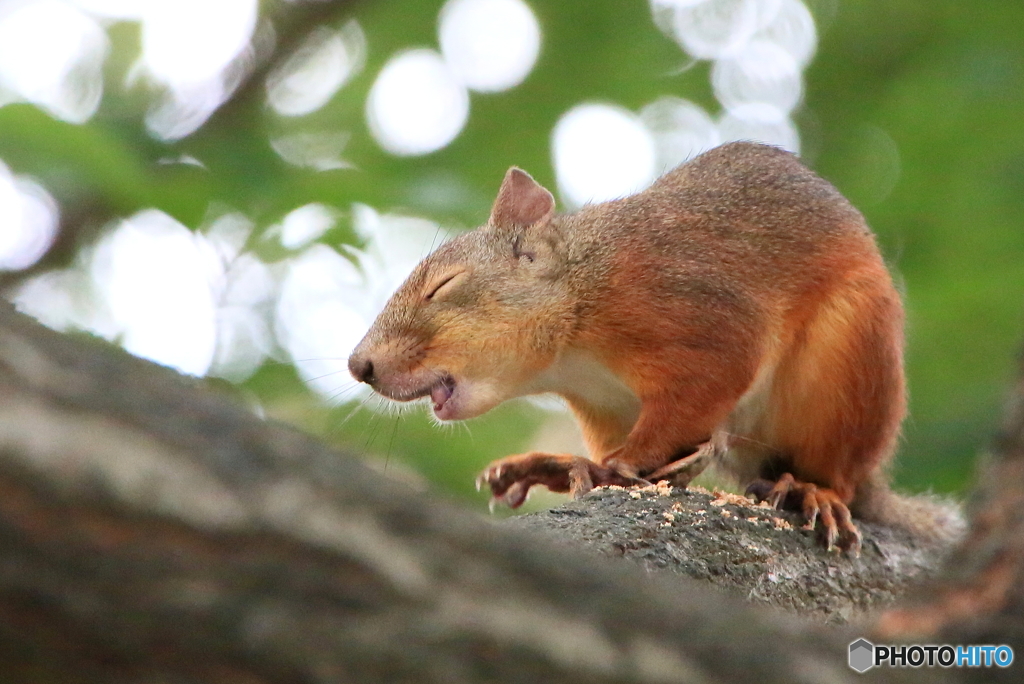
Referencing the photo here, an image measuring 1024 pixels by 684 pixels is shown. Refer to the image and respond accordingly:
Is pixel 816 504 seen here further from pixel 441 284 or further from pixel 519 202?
pixel 519 202

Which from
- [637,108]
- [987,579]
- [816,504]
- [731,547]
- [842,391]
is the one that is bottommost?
[987,579]

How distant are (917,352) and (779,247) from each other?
165cm

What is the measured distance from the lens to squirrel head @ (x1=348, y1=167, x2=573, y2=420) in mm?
4824

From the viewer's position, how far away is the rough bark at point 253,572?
107 centimetres

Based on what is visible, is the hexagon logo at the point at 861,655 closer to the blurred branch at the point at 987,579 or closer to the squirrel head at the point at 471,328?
the blurred branch at the point at 987,579

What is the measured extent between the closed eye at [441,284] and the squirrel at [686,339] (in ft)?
0.05

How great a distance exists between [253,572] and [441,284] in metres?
4.01

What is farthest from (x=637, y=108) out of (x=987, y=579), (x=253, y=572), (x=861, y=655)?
(x=253, y=572)

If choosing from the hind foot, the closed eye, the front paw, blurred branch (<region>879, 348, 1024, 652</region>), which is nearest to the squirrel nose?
the closed eye

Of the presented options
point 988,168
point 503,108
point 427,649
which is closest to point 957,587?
point 427,649

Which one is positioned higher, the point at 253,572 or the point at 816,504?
the point at 816,504

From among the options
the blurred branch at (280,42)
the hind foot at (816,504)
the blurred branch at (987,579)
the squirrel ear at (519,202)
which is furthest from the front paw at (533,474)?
the blurred branch at (280,42)

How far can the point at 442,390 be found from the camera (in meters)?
4.85

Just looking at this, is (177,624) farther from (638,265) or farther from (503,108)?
(503,108)
